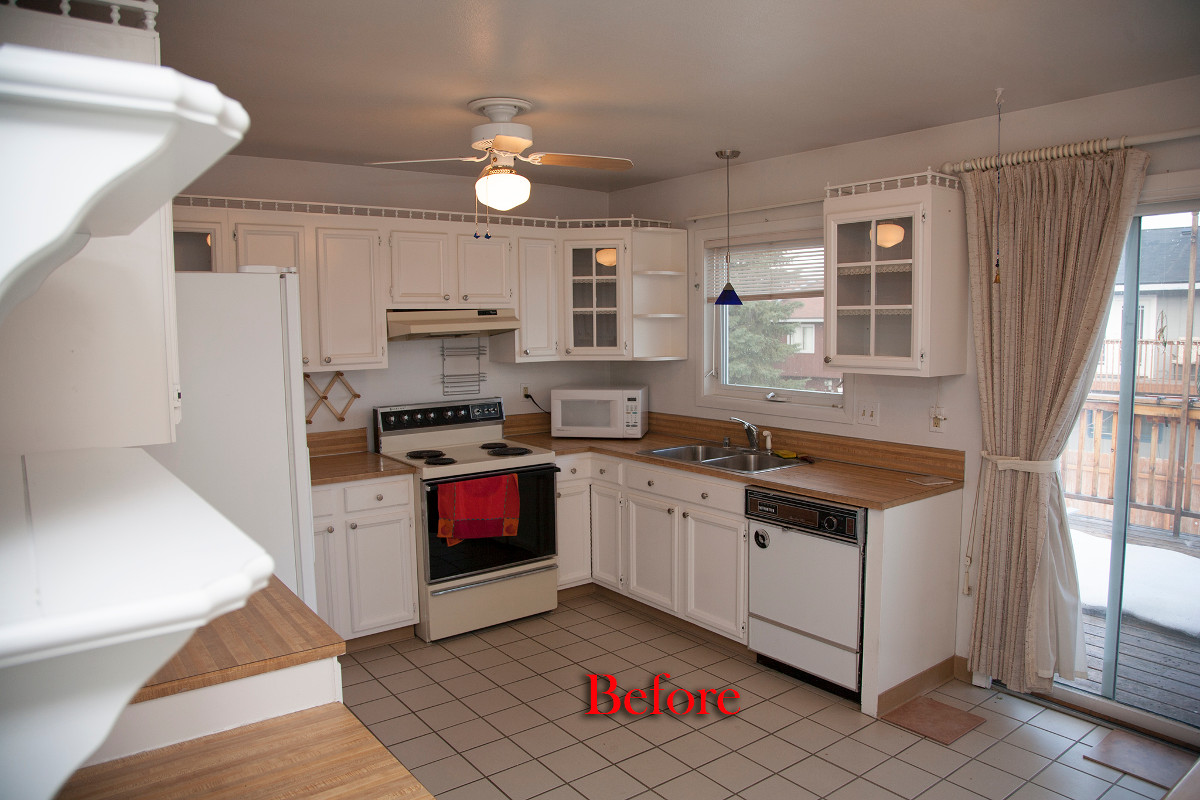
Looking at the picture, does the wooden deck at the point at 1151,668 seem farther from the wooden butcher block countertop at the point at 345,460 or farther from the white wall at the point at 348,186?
the white wall at the point at 348,186

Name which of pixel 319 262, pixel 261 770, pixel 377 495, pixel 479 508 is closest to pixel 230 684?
pixel 261 770

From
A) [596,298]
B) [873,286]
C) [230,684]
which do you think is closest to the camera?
[230,684]

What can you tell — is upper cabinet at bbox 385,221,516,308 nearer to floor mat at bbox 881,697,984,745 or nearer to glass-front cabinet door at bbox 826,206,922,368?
glass-front cabinet door at bbox 826,206,922,368

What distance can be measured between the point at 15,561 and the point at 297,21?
220 centimetres

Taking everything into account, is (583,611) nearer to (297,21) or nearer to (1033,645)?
(1033,645)

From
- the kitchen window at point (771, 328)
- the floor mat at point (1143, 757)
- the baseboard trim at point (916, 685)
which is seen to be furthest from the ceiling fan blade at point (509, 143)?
the floor mat at point (1143, 757)

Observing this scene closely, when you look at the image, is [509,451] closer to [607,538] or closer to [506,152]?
[607,538]

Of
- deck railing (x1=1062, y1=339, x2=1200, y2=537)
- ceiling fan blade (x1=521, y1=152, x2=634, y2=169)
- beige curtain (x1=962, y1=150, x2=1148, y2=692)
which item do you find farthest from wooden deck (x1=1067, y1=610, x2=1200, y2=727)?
ceiling fan blade (x1=521, y1=152, x2=634, y2=169)

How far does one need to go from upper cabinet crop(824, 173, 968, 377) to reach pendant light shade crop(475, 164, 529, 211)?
153 centimetres

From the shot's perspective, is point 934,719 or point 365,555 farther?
point 365,555

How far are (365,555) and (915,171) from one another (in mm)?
3215

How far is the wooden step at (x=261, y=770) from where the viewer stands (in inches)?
53.7

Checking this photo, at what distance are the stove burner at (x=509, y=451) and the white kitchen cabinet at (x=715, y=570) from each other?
951 millimetres

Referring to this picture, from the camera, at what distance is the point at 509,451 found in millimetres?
4434
